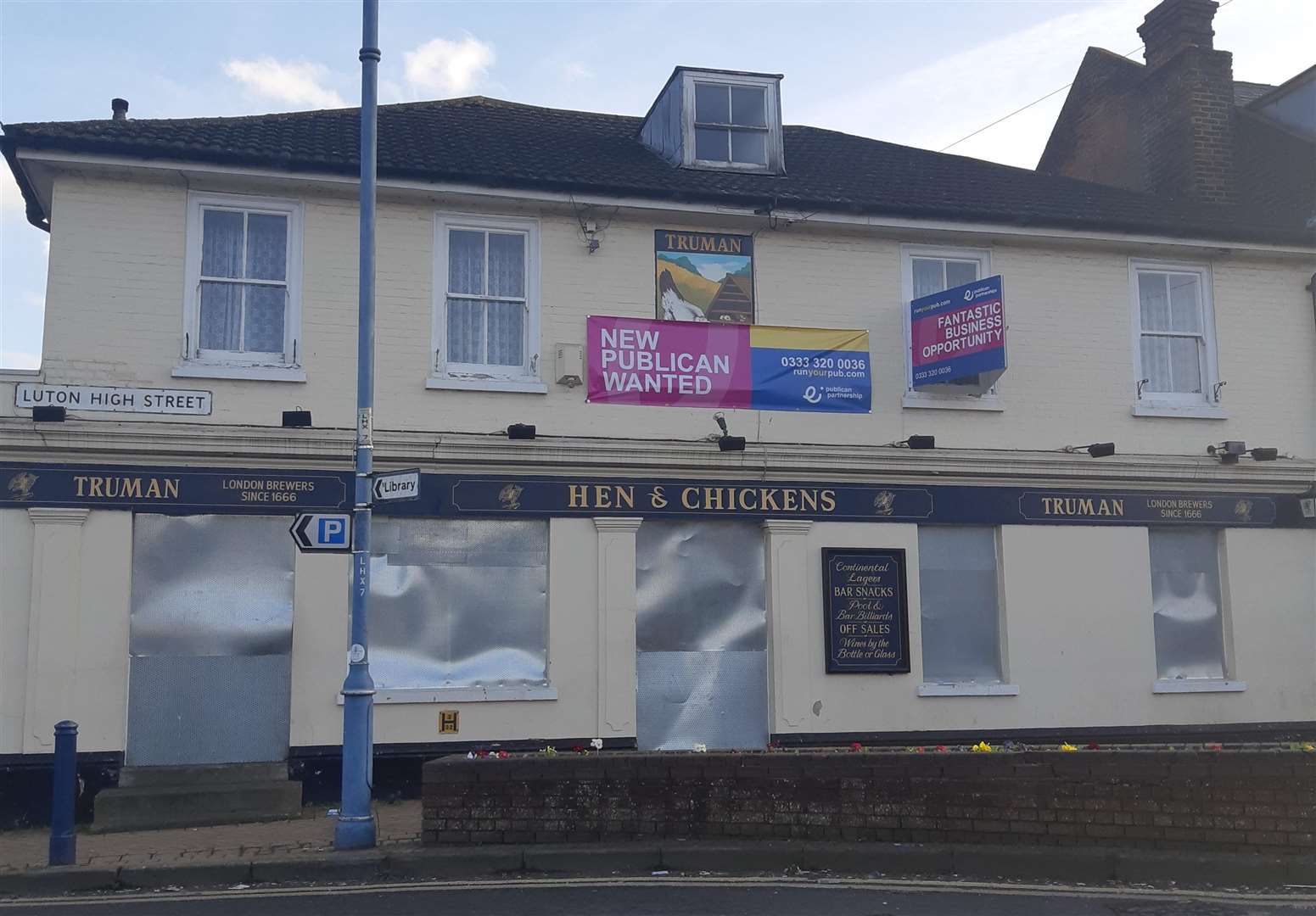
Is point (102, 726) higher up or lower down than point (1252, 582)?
lower down

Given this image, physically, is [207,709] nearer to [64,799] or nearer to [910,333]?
[64,799]

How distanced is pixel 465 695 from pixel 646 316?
4.65m

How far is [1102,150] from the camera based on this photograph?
2025 centimetres

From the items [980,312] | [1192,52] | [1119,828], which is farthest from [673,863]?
[1192,52]

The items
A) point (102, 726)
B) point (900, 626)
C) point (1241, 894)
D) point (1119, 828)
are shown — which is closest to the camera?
point (1241, 894)

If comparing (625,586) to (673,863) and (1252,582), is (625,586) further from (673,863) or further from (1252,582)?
(1252,582)

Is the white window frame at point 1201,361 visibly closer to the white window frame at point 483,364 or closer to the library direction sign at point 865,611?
the library direction sign at point 865,611

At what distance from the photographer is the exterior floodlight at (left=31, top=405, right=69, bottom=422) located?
1211 cm

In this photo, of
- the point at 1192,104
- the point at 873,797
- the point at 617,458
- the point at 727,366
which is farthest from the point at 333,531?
the point at 1192,104

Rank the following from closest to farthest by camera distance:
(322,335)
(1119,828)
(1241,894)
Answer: (1241,894) < (1119,828) < (322,335)

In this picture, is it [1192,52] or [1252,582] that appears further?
[1192,52]

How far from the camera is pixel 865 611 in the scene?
1423cm

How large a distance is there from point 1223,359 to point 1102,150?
5.91m

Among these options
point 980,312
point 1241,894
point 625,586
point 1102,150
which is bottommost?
point 1241,894
